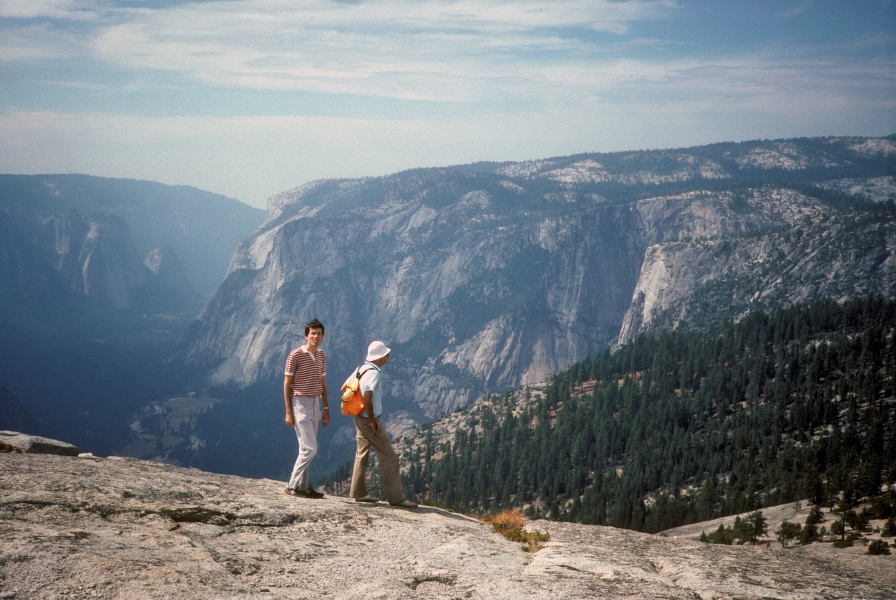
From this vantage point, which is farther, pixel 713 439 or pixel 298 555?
pixel 713 439

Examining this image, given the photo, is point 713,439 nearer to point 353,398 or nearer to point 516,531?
point 516,531

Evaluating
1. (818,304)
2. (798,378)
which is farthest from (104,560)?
(818,304)

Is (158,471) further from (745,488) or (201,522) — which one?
(745,488)

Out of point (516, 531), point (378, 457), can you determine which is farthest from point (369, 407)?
point (516, 531)

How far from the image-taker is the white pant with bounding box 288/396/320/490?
19812 millimetres

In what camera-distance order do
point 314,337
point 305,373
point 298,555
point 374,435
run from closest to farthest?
point 298,555 → point 314,337 → point 374,435 → point 305,373

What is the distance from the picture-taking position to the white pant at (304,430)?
1981 centimetres

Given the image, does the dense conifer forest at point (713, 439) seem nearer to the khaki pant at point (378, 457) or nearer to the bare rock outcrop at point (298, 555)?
the bare rock outcrop at point (298, 555)

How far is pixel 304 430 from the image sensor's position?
65.5 feet

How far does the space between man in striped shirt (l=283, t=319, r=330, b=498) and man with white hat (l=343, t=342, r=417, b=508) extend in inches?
54.4

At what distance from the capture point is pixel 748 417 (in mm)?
156250

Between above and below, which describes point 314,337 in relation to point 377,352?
above

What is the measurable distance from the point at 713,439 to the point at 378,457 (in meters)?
153

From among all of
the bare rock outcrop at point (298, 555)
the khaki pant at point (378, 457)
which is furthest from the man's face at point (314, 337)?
the bare rock outcrop at point (298, 555)
